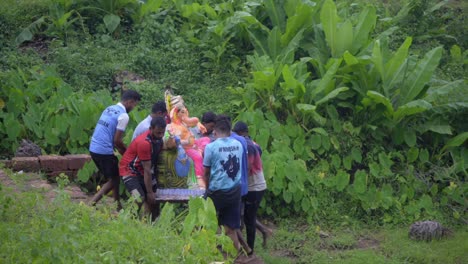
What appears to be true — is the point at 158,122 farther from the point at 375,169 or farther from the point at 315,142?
the point at 375,169

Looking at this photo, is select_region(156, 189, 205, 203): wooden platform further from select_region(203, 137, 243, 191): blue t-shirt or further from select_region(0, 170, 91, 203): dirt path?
select_region(0, 170, 91, 203): dirt path

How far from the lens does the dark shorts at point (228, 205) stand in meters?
7.60

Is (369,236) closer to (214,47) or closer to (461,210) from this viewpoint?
(461,210)

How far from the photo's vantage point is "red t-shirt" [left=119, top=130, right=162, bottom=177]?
7992 millimetres

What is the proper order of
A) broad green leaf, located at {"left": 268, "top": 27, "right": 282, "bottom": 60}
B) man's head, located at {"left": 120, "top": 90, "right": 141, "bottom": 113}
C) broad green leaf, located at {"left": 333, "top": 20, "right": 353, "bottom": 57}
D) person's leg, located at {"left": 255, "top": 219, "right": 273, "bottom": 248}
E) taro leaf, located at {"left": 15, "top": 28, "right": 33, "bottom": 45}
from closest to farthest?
man's head, located at {"left": 120, "top": 90, "right": 141, "bottom": 113}
person's leg, located at {"left": 255, "top": 219, "right": 273, "bottom": 248}
broad green leaf, located at {"left": 333, "top": 20, "right": 353, "bottom": 57}
broad green leaf, located at {"left": 268, "top": 27, "right": 282, "bottom": 60}
taro leaf, located at {"left": 15, "top": 28, "right": 33, "bottom": 45}

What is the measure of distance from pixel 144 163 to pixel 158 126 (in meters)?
0.42

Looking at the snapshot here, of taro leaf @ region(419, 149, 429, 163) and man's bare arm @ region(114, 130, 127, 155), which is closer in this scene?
man's bare arm @ region(114, 130, 127, 155)

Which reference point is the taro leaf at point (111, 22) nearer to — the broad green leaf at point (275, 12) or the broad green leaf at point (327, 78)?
the broad green leaf at point (275, 12)

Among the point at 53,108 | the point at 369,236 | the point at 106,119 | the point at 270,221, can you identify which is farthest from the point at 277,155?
the point at 53,108

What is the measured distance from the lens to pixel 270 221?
9906 mm

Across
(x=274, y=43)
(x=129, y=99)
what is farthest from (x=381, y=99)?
(x=129, y=99)

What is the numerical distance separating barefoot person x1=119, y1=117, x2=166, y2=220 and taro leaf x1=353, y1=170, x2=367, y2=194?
3.01 metres

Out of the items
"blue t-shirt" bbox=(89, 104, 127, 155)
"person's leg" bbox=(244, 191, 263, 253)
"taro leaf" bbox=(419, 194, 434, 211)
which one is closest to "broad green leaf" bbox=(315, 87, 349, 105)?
"taro leaf" bbox=(419, 194, 434, 211)

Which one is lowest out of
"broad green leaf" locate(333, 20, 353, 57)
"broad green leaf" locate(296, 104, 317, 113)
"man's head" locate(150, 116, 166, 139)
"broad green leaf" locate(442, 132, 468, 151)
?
"broad green leaf" locate(442, 132, 468, 151)
